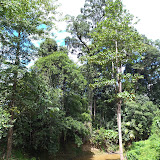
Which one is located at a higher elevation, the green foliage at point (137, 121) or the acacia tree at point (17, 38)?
the acacia tree at point (17, 38)

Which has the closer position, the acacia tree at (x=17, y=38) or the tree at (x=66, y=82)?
the acacia tree at (x=17, y=38)

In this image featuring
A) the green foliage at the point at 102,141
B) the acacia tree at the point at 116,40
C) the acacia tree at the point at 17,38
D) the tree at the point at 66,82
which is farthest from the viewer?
the green foliage at the point at 102,141

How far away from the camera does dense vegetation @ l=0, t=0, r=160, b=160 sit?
15.7 feet

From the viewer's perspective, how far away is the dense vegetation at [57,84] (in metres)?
4.80

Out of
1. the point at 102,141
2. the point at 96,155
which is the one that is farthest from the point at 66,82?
the point at 96,155

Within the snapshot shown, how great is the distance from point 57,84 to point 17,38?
511 centimetres

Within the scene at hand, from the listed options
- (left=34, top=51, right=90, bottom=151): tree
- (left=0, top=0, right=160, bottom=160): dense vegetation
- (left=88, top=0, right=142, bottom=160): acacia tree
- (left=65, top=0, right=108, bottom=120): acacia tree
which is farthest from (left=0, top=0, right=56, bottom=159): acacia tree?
(left=65, top=0, right=108, bottom=120): acacia tree

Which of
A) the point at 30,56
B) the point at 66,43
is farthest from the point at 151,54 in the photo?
the point at 30,56

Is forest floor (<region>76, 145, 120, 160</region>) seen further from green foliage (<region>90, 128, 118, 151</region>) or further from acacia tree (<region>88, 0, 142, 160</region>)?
acacia tree (<region>88, 0, 142, 160</region>)

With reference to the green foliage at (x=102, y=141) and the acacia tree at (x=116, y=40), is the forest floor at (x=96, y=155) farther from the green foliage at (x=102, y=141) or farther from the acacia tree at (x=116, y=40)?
the acacia tree at (x=116, y=40)

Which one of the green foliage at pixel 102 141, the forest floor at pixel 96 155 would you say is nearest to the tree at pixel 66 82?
the forest floor at pixel 96 155

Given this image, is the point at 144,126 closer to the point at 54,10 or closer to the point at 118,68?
the point at 118,68

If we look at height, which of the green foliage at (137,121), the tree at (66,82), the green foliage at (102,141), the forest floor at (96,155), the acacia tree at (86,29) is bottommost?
the forest floor at (96,155)

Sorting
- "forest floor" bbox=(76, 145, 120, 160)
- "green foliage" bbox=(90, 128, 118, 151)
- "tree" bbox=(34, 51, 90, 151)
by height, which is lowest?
"forest floor" bbox=(76, 145, 120, 160)
